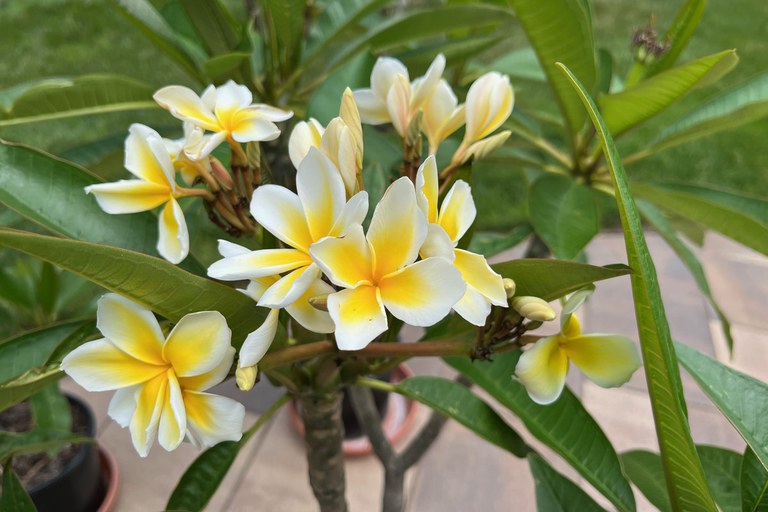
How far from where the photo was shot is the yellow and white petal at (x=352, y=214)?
406 mm

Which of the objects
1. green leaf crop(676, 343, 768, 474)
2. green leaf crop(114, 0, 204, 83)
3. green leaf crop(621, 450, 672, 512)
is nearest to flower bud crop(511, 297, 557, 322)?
green leaf crop(676, 343, 768, 474)

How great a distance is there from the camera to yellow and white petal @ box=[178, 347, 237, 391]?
1.47 feet

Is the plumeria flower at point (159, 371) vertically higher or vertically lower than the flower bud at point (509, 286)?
lower

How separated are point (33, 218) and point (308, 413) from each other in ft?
1.12

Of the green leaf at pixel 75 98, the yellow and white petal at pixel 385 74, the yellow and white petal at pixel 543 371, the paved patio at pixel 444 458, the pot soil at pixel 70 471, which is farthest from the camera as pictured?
the paved patio at pixel 444 458

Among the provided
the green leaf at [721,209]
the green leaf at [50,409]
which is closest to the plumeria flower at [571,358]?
the green leaf at [721,209]

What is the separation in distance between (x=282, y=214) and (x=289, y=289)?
0.06 m

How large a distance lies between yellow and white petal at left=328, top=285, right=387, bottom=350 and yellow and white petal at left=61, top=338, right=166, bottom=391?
141mm

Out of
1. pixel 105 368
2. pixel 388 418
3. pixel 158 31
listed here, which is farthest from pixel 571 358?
pixel 388 418

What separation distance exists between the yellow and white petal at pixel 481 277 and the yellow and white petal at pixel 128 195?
25 centimetres

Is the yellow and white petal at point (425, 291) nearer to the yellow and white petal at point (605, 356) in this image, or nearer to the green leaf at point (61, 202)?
the yellow and white petal at point (605, 356)

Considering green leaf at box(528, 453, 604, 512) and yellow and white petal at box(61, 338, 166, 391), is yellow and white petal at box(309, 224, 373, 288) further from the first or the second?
green leaf at box(528, 453, 604, 512)

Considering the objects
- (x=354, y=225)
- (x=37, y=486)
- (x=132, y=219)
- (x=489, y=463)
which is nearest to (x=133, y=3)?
(x=132, y=219)

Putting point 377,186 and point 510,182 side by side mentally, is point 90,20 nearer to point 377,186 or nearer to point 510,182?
point 510,182
